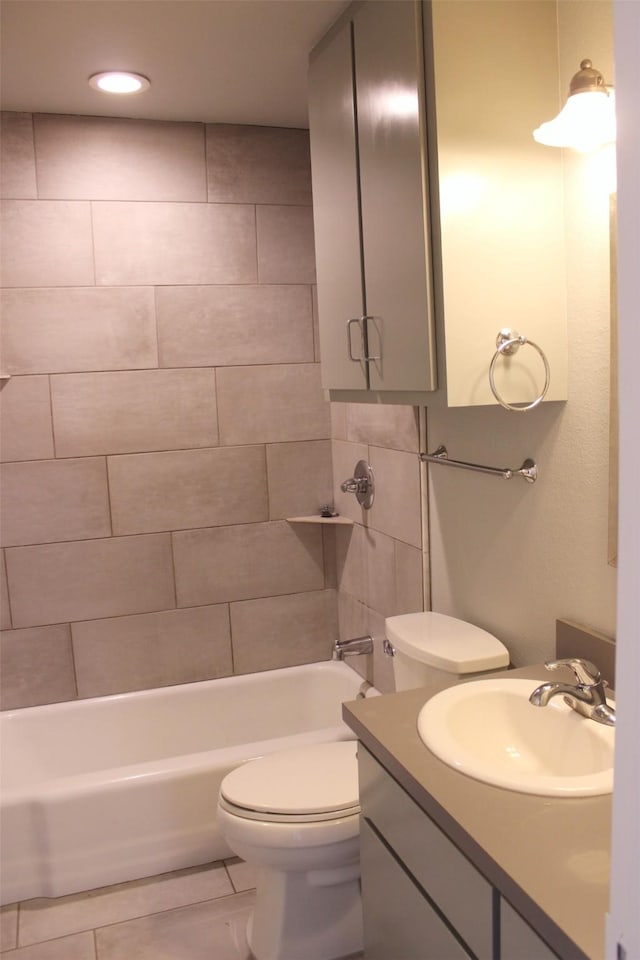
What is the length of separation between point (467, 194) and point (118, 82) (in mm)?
1411

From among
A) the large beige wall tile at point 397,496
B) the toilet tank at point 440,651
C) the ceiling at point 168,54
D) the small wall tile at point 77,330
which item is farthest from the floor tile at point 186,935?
the ceiling at point 168,54

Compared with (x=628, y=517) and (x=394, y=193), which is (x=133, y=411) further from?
(x=628, y=517)

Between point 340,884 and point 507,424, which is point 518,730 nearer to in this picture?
point 507,424

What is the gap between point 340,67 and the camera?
80.1 inches

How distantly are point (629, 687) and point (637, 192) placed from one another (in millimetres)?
320

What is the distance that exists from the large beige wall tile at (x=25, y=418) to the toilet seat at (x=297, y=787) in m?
1.41

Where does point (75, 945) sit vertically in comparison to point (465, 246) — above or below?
below

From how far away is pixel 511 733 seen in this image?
5.26 ft

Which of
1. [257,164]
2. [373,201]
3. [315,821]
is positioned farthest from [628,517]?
[257,164]

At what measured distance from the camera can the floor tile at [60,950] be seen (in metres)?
2.18

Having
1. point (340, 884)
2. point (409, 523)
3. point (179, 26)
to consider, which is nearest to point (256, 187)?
point (179, 26)

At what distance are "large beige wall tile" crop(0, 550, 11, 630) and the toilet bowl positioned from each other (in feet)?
3.96

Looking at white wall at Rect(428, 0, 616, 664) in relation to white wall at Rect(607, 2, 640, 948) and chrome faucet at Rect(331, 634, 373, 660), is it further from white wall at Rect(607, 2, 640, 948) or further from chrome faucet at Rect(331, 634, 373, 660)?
white wall at Rect(607, 2, 640, 948)

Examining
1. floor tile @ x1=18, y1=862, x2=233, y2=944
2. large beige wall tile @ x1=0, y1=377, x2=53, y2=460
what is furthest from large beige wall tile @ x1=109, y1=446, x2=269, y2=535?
floor tile @ x1=18, y1=862, x2=233, y2=944
